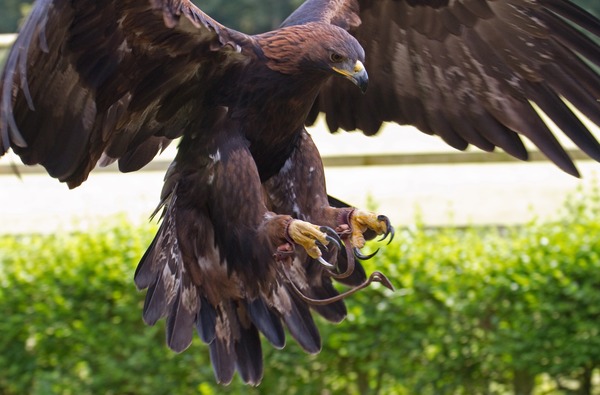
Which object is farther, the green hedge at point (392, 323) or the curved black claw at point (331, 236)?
the green hedge at point (392, 323)

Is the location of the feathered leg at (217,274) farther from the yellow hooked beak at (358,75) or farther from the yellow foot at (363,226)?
the yellow hooked beak at (358,75)

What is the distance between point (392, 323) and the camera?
5.30 metres

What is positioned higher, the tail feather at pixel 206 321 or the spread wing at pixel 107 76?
the spread wing at pixel 107 76

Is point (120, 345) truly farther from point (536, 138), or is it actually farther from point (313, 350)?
point (536, 138)

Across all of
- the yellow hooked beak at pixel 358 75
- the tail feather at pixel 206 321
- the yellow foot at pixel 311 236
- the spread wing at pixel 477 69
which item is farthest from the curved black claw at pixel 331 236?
the spread wing at pixel 477 69

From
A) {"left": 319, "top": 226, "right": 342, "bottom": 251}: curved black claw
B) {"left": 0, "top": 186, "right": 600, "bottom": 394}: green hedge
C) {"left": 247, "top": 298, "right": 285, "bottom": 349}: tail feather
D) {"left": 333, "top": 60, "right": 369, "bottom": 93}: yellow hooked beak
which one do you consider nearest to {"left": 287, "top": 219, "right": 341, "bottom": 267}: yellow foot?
{"left": 319, "top": 226, "right": 342, "bottom": 251}: curved black claw

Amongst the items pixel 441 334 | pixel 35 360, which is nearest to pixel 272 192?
pixel 441 334

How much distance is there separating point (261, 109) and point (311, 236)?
49 cm

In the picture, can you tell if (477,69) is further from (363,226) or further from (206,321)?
(206,321)

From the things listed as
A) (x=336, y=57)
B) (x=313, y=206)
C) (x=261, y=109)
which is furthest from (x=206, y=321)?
(x=336, y=57)

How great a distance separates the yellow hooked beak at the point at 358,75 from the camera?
129 inches

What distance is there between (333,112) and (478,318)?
4.78 feet

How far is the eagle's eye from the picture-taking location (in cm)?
332

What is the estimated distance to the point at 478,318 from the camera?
208 inches
